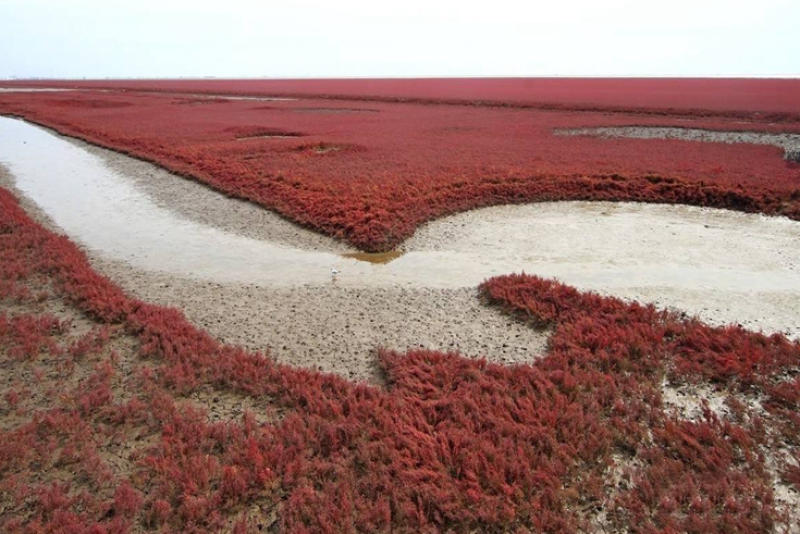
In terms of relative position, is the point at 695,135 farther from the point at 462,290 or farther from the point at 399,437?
the point at 399,437

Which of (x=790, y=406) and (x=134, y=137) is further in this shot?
(x=134, y=137)

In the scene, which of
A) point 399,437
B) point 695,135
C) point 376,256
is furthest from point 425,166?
point 695,135

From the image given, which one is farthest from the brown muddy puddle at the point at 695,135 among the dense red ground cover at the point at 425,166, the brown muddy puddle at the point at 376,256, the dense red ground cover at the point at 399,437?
the dense red ground cover at the point at 399,437

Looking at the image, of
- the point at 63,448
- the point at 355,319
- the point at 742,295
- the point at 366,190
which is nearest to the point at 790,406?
the point at 742,295

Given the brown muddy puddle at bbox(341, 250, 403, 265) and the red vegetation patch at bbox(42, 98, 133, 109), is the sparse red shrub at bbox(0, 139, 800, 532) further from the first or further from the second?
the red vegetation patch at bbox(42, 98, 133, 109)

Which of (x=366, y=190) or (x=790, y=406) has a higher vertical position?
(x=366, y=190)

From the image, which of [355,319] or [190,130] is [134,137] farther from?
[355,319]

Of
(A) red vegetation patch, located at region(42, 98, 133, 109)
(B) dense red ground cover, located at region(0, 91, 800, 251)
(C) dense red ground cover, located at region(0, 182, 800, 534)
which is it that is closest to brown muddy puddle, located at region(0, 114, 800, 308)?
(B) dense red ground cover, located at region(0, 91, 800, 251)

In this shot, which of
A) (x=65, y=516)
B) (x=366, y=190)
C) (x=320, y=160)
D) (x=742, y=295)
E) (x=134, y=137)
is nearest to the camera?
(x=65, y=516)
